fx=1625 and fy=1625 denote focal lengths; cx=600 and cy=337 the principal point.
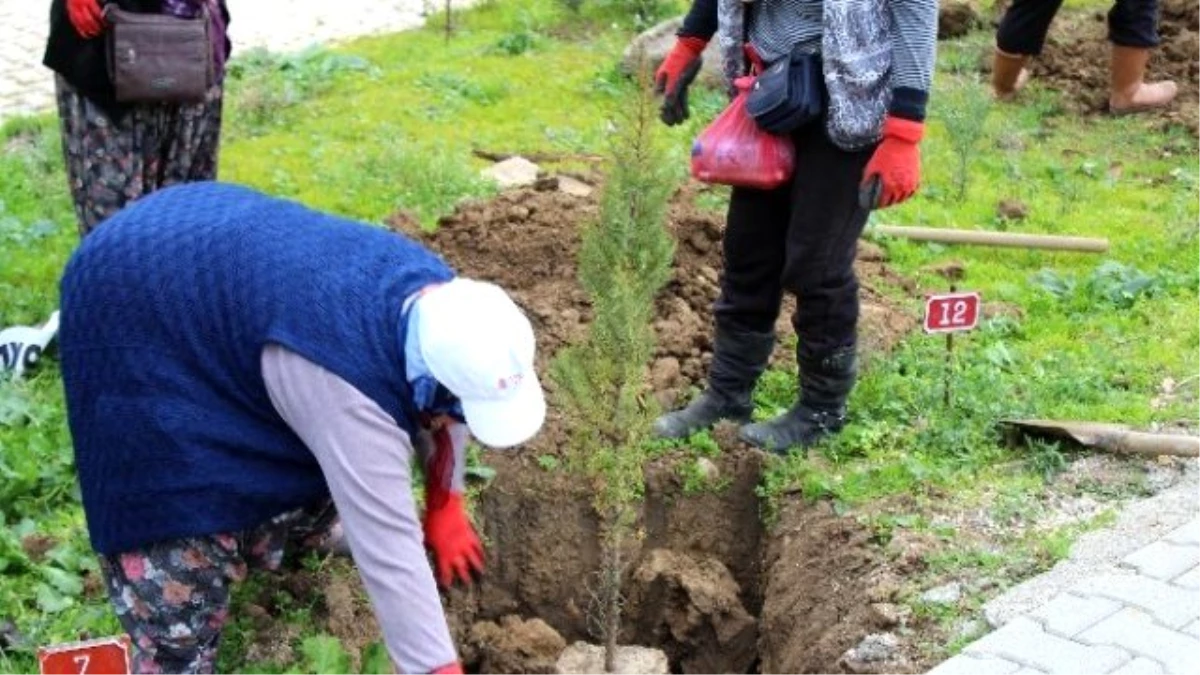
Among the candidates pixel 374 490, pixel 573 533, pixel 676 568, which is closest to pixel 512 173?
pixel 573 533

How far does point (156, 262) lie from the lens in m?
3.54

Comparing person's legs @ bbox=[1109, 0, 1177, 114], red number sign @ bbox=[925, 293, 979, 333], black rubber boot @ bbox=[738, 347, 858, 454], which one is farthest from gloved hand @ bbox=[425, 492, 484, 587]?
person's legs @ bbox=[1109, 0, 1177, 114]

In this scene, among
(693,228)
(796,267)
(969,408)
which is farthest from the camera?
(693,228)

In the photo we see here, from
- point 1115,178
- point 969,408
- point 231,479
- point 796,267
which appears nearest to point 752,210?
point 796,267

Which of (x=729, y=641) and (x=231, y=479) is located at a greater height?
(x=231, y=479)

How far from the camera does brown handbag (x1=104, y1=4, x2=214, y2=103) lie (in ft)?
17.7

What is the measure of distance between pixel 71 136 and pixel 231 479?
8.09ft

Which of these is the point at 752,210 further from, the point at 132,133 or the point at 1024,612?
the point at 132,133

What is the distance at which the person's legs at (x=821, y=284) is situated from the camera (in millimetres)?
4969

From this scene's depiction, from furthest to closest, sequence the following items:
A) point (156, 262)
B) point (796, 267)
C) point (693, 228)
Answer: point (693, 228), point (796, 267), point (156, 262)

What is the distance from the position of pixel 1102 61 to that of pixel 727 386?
16.9 feet

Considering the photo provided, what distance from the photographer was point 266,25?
444 inches

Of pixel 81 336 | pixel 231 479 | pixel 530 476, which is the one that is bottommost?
pixel 530 476

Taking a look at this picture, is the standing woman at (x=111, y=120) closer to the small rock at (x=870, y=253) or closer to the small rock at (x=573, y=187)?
the small rock at (x=573, y=187)
